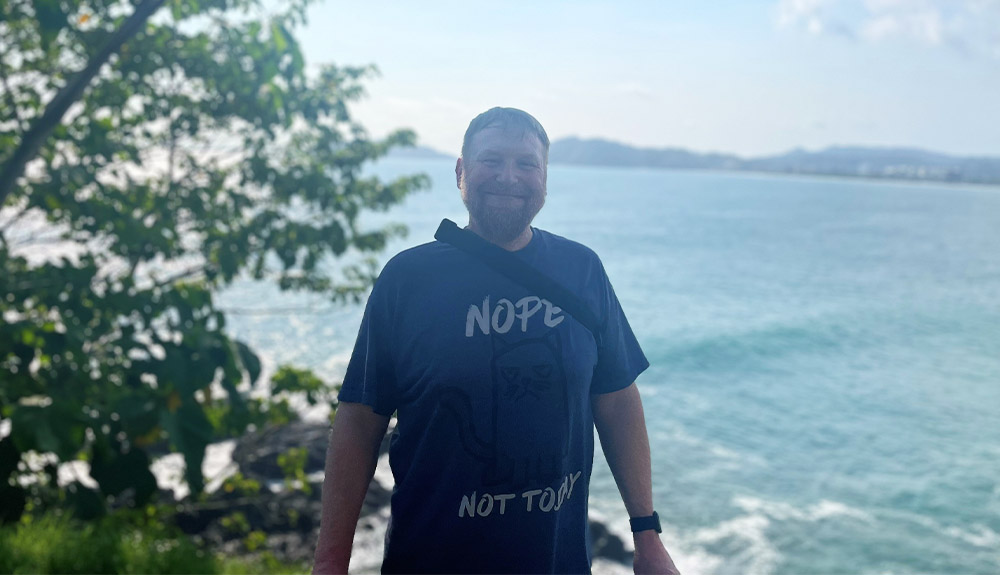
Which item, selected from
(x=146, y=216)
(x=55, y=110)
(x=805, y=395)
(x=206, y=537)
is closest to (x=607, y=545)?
(x=206, y=537)

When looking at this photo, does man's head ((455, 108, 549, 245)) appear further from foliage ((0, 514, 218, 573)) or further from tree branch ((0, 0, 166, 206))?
foliage ((0, 514, 218, 573))

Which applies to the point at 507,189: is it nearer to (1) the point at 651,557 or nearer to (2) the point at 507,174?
(2) the point at 507,174

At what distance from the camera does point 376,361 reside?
2.08 metres

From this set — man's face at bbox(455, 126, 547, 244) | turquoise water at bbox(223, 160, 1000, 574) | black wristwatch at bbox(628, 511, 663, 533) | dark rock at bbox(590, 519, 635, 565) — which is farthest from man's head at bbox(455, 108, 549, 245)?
dark rock at bbox(590, 519, 635, 565)

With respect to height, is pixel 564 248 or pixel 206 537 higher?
pixel 564 248

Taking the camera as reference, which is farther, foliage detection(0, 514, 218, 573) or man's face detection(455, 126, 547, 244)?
foliage detection(0, 514, 218, 573)

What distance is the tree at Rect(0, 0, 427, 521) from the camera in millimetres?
4914

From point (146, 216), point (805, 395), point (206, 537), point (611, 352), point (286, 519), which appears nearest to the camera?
point (611, 352)

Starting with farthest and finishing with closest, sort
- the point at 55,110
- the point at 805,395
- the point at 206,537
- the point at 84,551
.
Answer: the point at 805,395 → the point at 206,537 → the point at 84,551 → the point at 55,110

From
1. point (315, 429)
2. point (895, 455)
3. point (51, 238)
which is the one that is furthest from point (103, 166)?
point (895, 455)

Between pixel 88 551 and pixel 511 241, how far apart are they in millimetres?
4938

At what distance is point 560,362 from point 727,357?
123 ft

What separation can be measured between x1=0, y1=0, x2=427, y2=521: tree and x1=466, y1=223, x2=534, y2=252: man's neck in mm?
3094

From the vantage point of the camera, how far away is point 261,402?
7781 mm
